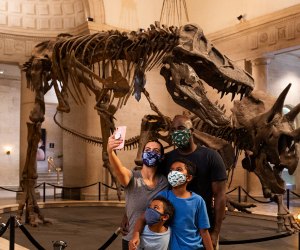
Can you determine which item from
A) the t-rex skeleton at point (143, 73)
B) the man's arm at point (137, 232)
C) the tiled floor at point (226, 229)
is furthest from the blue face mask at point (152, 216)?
the tiled floor at point (226, 229)

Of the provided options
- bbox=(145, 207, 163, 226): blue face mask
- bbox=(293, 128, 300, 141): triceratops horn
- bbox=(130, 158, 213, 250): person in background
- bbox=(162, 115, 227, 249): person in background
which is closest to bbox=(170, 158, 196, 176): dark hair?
bbox=(130, 158, 213, 250): person in background

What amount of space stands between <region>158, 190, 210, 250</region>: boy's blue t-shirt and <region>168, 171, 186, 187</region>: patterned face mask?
0.11 metres

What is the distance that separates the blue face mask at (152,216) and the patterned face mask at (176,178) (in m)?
0.22

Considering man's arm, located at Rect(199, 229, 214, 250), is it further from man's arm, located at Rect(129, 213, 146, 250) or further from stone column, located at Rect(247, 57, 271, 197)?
stone column, located at Rect(247, 57, 271, 197)

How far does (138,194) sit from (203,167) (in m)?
0.51

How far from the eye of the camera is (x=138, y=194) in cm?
343

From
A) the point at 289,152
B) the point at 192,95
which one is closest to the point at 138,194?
the point at 192,95

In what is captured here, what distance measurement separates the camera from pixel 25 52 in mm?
14891

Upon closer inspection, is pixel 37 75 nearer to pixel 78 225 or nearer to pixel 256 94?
pixel 78 225

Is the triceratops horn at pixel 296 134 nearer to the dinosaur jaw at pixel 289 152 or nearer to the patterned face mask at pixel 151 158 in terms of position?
the dinosaur jaw at pixel 289 152

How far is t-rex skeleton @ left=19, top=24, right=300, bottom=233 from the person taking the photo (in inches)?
237

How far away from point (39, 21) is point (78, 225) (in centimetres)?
900

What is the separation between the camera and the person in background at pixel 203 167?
338 centimetres

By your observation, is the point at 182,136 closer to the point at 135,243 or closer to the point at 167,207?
the point at 167,207
